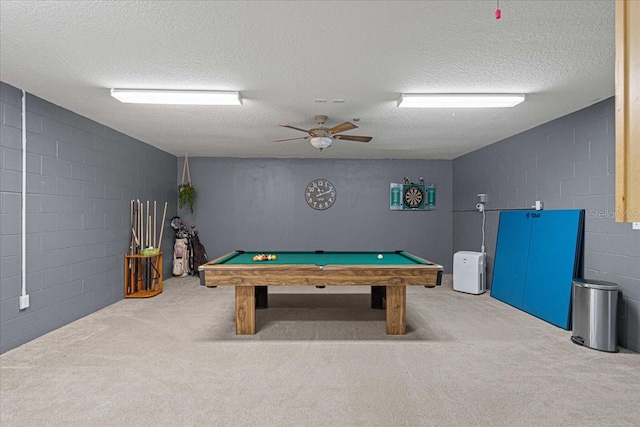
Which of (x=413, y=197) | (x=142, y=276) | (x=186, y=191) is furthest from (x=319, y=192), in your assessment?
(x=142, y=276)

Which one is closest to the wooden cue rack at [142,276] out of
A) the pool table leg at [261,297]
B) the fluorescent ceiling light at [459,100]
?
the pool table leg at [261,297]

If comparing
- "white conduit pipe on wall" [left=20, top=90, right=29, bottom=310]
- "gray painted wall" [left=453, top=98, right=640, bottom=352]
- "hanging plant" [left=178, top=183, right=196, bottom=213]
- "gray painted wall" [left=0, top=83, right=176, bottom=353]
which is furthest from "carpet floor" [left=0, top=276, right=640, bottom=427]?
"hanging plant" [left=178, top=183, right=196, bottom=213]

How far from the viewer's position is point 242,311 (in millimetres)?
3848

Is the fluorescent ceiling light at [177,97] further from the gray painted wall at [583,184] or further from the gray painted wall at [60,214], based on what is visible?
the gray painted wall at [583,184]

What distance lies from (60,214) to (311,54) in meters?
3.45

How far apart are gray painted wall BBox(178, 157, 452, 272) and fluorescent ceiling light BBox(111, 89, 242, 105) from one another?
3990 mm

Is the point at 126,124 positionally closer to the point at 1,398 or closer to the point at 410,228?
the point at 1,398

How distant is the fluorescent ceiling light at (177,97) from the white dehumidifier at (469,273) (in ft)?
14.5

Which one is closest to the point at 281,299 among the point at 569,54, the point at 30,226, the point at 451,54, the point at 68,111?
the point at 30,226

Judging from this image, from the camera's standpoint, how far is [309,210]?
Answer: 7.85 meters

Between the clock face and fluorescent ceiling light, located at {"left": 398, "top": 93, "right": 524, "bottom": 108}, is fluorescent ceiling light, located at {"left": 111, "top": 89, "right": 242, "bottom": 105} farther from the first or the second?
the clock face

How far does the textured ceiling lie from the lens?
217cm

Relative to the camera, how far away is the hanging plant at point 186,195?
7406mm

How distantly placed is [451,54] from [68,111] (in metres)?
4.25
